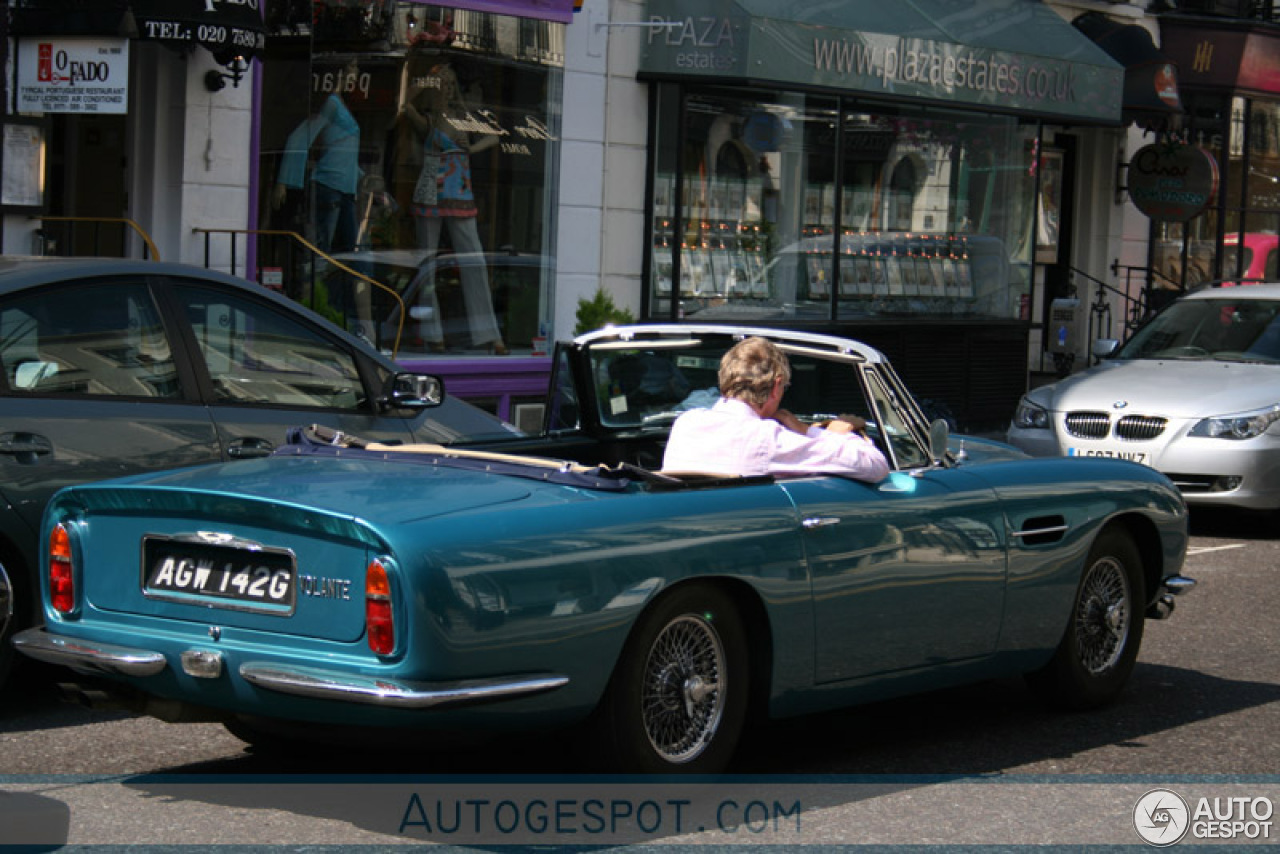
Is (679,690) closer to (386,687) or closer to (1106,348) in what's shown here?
(386,687)

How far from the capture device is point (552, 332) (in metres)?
15.7

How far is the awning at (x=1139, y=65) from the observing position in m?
20.6

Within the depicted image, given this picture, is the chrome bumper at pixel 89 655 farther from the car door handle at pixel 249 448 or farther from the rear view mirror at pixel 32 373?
the car door handle at pixel 249 448

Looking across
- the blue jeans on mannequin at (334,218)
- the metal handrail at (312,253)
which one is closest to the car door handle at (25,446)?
the metal handrail at (312,253)

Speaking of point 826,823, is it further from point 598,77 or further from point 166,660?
point 598,77

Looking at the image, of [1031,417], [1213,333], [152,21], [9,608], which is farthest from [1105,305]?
[9,608]

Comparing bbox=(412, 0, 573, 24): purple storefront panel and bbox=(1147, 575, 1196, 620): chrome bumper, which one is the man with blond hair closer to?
bbox=(1147, 575, 1196, 620): chrome bumper

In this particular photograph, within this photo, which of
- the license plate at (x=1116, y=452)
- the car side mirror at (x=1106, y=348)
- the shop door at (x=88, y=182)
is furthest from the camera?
the car side mirror at (x=1106, y=348)

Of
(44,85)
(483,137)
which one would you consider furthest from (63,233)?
(483,137)

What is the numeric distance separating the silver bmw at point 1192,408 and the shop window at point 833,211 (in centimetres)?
414

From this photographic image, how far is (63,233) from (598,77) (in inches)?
191

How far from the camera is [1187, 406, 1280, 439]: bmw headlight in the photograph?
40.2ft

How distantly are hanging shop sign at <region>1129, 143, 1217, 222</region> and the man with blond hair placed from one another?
1649cm

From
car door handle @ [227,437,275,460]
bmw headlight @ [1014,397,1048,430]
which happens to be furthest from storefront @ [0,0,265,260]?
bmw headlight @ [1014,397,1048,430]
